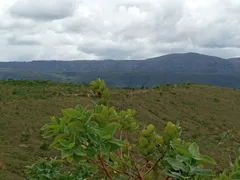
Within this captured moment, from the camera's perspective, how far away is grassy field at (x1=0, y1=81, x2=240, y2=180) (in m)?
18.8

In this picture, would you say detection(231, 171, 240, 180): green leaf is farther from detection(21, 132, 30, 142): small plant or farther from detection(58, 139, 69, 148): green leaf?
detection(21, 132, 30, 142): small plant

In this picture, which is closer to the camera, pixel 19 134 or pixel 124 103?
pixel 19 134

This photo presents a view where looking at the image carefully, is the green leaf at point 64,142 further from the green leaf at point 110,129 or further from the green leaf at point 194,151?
the green leaf at point 194,151

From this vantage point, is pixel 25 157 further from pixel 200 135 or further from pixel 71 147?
pixel 200 135

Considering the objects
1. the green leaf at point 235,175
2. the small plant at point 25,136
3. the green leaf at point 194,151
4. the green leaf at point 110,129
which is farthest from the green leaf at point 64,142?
the small plant at point 25,136

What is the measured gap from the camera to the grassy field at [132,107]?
18.8 metres

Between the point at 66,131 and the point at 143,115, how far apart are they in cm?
3323

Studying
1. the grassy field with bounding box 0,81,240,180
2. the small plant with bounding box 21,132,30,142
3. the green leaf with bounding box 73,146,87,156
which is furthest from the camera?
the small plant with bounding box 21,132,30,142

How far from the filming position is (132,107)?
117 ft

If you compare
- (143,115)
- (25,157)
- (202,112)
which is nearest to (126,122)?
(25,157)

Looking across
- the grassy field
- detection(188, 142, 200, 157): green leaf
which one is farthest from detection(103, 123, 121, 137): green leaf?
the grassy field

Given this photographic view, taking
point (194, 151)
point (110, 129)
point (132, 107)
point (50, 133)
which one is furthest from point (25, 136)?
point (194, 151)

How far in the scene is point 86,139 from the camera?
6.02ft

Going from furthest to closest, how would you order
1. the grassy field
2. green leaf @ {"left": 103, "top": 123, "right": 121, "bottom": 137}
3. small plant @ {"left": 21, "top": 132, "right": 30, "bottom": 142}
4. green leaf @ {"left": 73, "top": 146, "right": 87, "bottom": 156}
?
small plant @ {"left": 21, "top": 132, "right": 30, "bottom": 142} < the grassy field < green leaf @ {"left": 103, "top": 123, "right": 121, "bottom": 137} < green leaf @ {"left": 73, "top": 146, "right": 87, "bottom": 156}
